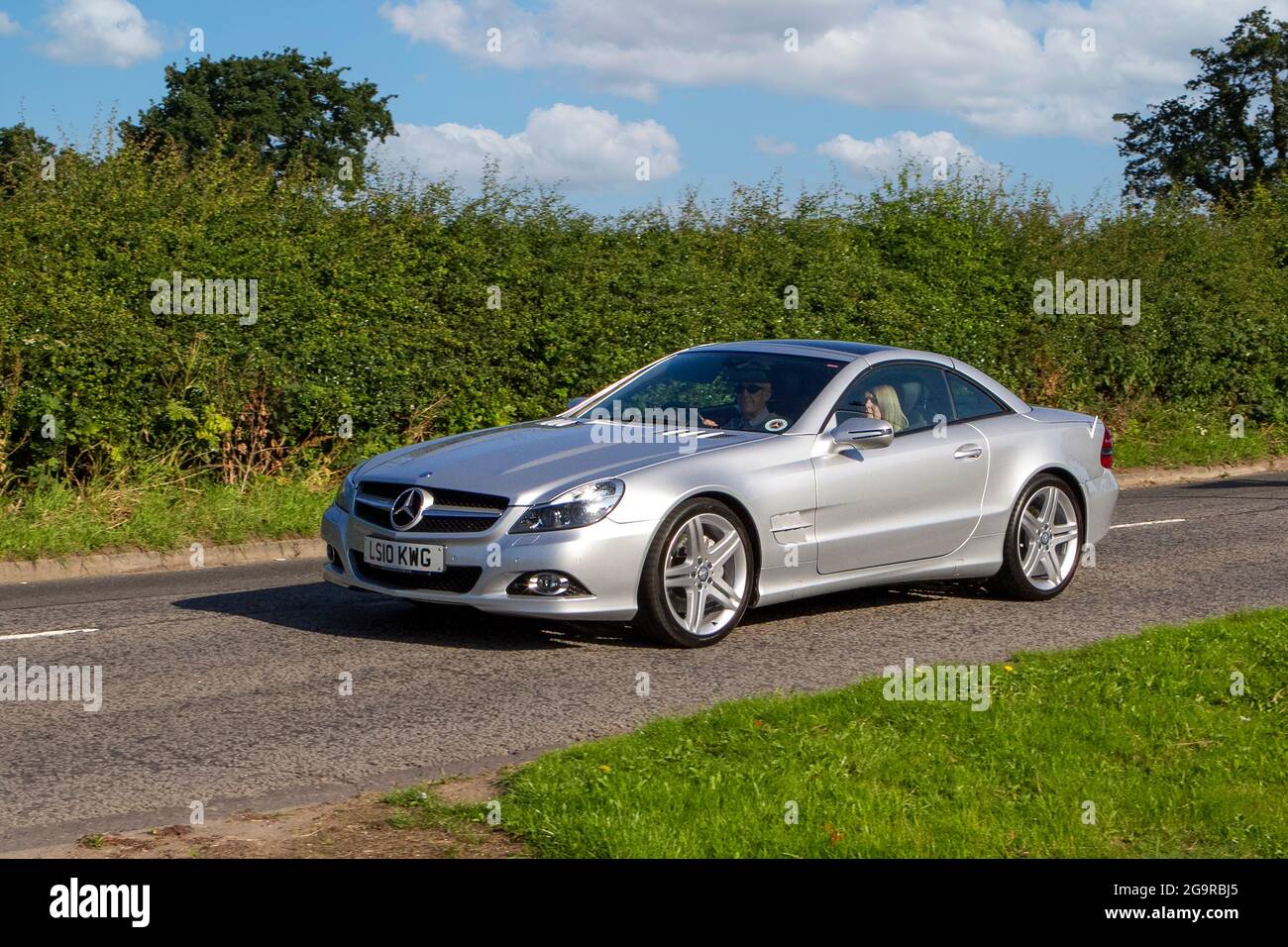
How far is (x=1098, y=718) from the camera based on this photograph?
21.7 feet

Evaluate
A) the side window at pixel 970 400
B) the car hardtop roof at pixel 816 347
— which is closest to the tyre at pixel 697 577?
the car hardtop roof at pixel 816 347

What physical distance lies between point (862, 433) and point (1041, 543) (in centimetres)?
189

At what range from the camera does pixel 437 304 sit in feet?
55.2

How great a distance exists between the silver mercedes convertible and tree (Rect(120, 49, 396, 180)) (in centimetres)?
4477

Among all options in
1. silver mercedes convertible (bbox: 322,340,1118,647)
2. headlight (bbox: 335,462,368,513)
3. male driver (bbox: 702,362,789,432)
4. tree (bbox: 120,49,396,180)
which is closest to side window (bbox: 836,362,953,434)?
silver mercedes convertible (bbox: 322,340,1118,647)

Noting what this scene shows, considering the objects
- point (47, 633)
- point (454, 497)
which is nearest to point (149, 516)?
point (47, 633)

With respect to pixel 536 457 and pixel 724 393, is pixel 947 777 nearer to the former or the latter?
pixel 536 457

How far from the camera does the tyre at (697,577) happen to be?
835 centimetres

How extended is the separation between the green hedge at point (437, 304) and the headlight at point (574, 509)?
705 centimetres

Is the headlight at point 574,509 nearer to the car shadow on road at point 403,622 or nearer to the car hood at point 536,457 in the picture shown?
the car hood at point 536,457

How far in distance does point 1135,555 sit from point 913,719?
21.1 feet

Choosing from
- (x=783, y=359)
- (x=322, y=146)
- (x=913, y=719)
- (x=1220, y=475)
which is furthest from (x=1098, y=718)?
(x=322, y=146)

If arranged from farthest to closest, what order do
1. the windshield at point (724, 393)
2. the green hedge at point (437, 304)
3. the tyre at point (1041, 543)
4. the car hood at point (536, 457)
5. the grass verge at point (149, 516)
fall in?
the green hedge at point (437, 304)
the grass verge at point (149, 516)
the tyre at point (1041, 543)
the windshield at point (724, 393)
the car hood at point (536, 457)

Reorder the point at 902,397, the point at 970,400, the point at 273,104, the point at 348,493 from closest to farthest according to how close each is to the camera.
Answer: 1. the point at 348,493
2. the point at 902,397
3. the point at 970,400
4. the point at 273,104
